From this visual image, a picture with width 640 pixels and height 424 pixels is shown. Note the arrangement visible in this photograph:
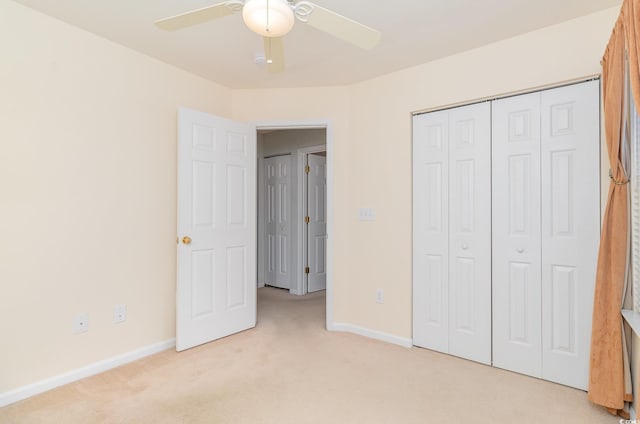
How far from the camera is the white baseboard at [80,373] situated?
85.8 inches

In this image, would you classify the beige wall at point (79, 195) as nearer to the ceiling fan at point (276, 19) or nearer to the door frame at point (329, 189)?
the door frame at point (329, 189)

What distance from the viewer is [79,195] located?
2516 millimetres

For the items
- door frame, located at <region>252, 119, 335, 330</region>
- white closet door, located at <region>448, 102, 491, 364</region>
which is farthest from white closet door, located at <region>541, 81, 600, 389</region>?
door frame, located at <region>252, 119, 335, 330</region>

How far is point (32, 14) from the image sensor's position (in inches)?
89.4

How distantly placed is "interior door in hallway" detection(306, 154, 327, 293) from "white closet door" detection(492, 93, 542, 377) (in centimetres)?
280

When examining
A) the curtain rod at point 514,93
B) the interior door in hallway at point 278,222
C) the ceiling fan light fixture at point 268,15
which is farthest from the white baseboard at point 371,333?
the ceiling fan light fixture at point 268,15

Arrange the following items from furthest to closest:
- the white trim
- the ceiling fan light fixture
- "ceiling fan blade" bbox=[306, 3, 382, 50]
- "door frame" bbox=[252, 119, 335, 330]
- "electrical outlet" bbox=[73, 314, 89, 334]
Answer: "door frame" bbox=[252, 119, 335, 330]
"electrical outlet" bbox=[73, 314, 89, 334]
the white trim
"ceiling fan blade" bbox=[306, 3, 382, 50]
the ceiling fan light fixture

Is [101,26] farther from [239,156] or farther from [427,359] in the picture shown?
[427,359]

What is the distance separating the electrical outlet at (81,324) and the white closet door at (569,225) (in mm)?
3121

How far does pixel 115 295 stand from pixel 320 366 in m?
1.61

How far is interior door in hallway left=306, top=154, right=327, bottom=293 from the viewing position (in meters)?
5.11

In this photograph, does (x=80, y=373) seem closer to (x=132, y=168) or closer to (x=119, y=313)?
(x=119, y=313)

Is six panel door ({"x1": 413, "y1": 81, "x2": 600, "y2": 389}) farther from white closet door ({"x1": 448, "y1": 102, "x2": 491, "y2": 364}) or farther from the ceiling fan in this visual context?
the ceiling fan

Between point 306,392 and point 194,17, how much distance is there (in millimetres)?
2157
